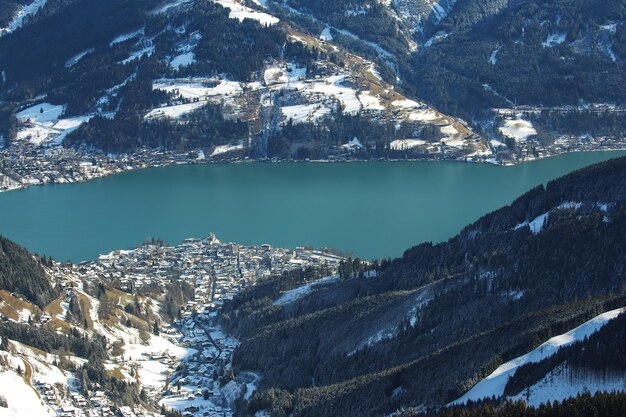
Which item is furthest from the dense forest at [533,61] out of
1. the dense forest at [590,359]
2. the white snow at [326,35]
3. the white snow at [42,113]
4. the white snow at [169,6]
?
the dense forest at [590,359]

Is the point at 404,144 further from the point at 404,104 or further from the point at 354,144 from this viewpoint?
the point at 404,104

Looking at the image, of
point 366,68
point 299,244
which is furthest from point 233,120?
point 299,244

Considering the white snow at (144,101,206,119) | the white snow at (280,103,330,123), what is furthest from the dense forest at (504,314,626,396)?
the white snow at (144,101,206,119)

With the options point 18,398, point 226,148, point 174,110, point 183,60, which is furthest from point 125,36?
point 18,398

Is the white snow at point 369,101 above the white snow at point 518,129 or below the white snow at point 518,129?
above

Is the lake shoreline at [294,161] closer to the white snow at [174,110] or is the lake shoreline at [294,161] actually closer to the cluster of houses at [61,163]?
the cluster of houses at [61,163]

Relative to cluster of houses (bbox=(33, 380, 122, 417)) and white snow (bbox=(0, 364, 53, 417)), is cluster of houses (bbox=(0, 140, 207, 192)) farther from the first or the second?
white snow (bbox=(0, 364, 53, 417))
